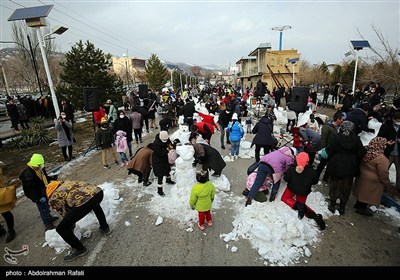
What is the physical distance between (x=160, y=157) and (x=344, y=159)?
4.12 metres

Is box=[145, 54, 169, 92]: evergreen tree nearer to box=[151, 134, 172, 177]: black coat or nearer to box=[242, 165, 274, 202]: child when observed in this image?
box=[151, 134, 172, 177]: black coat

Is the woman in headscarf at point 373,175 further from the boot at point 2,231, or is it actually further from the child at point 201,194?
the boot at point 2,231

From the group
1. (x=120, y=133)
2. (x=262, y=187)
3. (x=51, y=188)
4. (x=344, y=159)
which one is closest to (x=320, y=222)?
(x=344, y=159)

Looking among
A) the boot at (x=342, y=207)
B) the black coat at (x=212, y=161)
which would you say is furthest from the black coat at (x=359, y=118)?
the black coat at (x=212, y=161)

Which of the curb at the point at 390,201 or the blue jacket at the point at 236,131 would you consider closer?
the curb at the point at 390,201

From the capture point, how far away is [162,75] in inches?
1266

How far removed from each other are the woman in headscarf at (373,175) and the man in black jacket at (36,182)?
6351 millimetres

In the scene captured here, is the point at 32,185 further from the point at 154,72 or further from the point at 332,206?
the point at 154,72

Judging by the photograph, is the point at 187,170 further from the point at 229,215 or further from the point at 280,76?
the point at 280,76

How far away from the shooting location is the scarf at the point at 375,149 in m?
4.13

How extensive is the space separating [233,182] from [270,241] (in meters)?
2.63

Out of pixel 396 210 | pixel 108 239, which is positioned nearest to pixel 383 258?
pixel 396 210

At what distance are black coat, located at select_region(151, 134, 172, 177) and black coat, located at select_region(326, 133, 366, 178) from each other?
12.4 ft

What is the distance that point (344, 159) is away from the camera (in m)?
4.39
